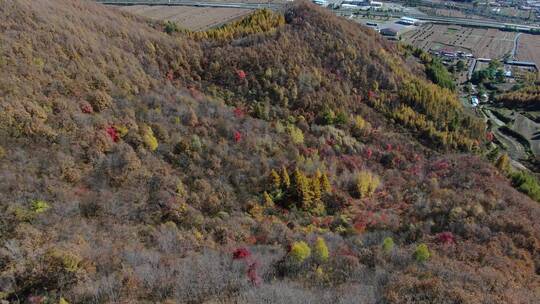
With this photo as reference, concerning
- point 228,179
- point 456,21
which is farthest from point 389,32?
point 228,179

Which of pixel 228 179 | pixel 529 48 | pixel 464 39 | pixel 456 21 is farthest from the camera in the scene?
pixel 456 21

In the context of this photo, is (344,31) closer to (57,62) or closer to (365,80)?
(365,80)

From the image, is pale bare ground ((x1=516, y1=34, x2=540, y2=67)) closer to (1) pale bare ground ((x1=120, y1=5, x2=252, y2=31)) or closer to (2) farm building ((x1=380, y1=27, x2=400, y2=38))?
(2) farm building ((x1=380, y1=27, x2=400, y2=38))

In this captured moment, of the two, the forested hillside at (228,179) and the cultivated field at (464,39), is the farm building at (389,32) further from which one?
the forested hillside at (228,179)

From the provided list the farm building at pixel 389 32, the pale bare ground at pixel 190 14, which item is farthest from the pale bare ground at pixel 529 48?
the pale bare ground at pixel 190 14

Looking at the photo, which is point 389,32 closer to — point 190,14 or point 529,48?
point 529,48
